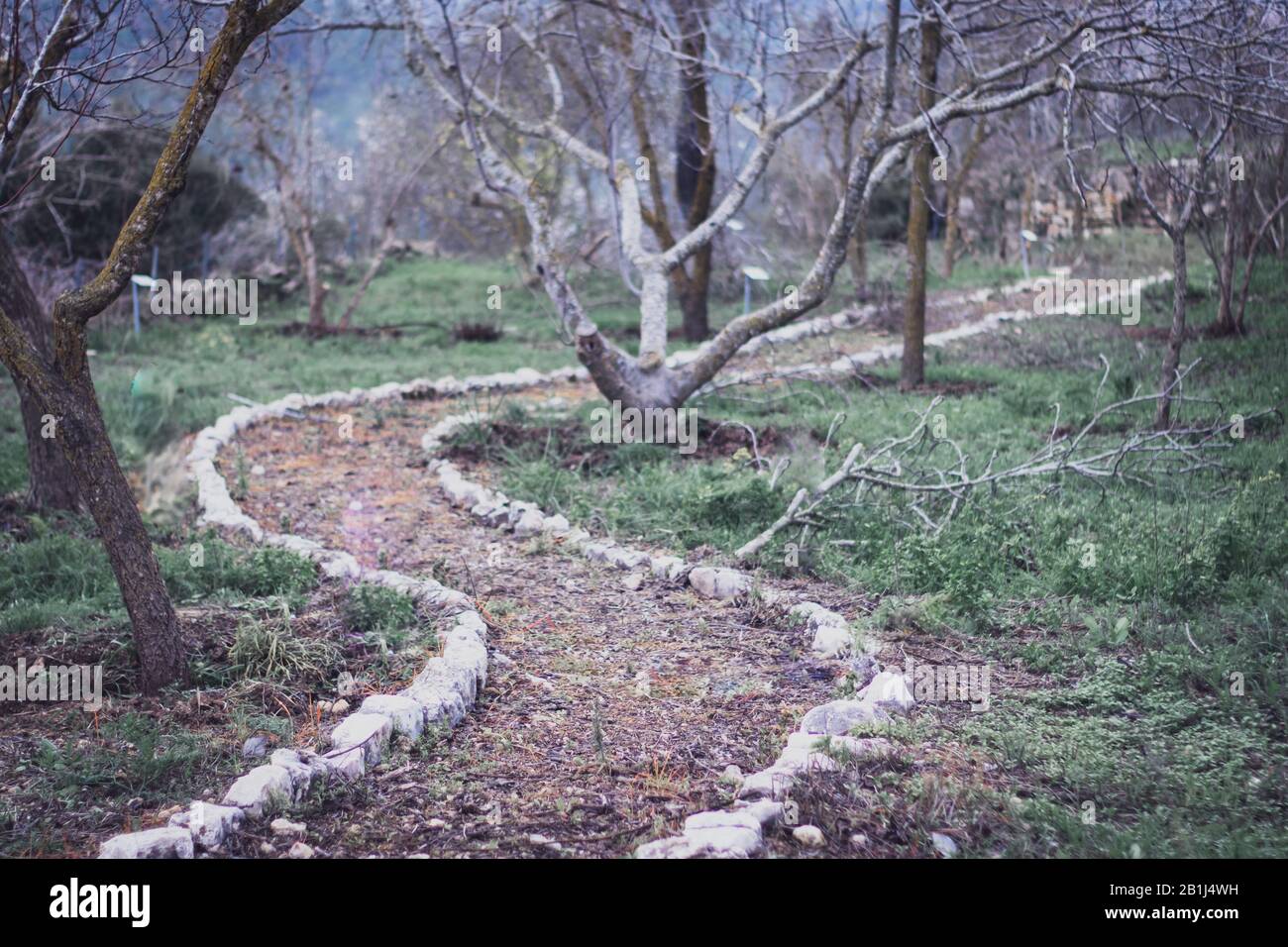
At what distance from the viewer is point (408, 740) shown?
363 cm

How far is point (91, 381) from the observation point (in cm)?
394

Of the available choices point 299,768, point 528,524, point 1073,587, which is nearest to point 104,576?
point 528,524

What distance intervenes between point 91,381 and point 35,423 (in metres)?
2.47

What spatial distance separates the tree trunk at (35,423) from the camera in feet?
19.3

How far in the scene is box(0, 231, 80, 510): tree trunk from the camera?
5.88m

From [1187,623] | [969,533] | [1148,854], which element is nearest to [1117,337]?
[969,533]

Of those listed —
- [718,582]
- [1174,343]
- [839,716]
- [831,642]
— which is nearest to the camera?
[839,716]

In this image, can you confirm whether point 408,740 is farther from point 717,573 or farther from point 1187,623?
point 1187,623

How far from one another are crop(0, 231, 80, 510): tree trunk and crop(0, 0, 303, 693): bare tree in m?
2.13

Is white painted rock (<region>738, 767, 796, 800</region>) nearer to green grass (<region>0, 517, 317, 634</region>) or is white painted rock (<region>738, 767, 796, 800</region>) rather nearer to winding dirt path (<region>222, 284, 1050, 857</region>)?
winding dirt path (<region>222, 284, 1050, 857</region>)

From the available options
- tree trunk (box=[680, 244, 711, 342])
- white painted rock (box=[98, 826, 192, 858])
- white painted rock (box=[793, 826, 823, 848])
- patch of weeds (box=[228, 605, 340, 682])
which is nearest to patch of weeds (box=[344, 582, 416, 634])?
patch of weeds (box=[228, 605, 340, 682])

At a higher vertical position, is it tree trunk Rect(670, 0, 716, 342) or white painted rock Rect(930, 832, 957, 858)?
tree trunk Rect(670, 0, 716, 342)

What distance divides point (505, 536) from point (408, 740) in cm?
270

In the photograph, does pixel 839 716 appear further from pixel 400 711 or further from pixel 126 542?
pixel 126 542
